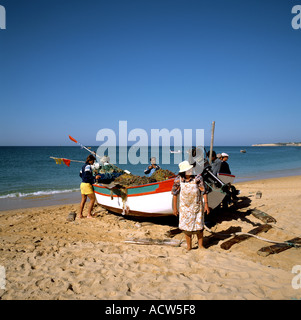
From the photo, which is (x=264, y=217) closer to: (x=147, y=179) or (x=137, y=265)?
(x=147, y=179)

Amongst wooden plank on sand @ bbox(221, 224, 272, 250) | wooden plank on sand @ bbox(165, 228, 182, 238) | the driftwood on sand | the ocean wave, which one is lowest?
the ocean wave

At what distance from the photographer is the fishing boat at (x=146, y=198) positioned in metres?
6.14

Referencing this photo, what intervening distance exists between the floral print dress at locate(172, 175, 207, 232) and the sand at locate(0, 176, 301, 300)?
2.08 ft

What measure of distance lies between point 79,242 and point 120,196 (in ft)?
7.28

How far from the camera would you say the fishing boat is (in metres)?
6.14

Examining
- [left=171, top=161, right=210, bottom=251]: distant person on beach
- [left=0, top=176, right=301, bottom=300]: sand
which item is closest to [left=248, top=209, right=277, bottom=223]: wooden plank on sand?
[left=0, top=176, right=301, bottom=300]: sand

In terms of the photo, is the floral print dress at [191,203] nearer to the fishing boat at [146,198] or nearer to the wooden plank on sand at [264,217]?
the fishing boat at [146,198]

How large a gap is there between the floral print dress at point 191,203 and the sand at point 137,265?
633mm

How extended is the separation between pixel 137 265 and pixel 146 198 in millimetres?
2542

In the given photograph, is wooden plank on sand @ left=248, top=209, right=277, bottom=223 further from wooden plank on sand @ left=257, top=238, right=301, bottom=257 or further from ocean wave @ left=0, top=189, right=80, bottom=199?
ocean wave @ left=0, top=189, right=80, bottom=199

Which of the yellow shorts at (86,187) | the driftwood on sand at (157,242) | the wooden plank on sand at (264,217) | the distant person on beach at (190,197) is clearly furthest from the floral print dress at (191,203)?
the yellow shorts at (86,187)

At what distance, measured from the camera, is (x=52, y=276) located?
3.83m

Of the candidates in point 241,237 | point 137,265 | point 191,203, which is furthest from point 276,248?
point 137,265

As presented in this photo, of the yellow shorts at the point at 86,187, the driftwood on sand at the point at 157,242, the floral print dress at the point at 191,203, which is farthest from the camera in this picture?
the yellow shorts at the point at 86,187
